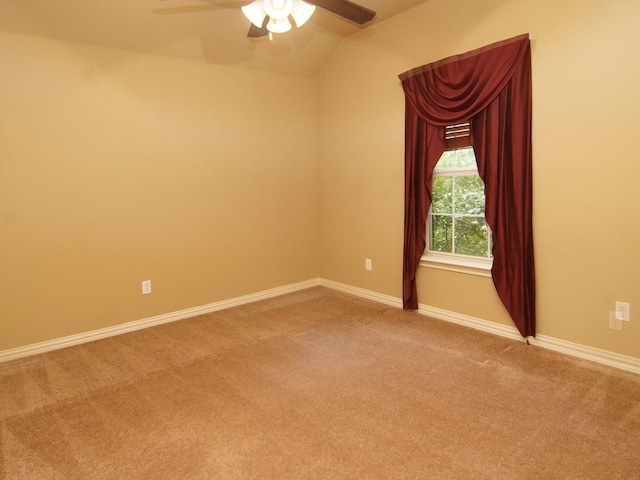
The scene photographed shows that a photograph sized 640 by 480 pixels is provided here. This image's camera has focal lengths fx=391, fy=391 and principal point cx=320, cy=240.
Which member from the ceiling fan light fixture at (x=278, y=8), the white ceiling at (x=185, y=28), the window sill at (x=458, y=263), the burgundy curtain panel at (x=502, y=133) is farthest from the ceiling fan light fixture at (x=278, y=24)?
the window sill at (x=458, y=263)

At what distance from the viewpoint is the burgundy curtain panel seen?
8.98 ft

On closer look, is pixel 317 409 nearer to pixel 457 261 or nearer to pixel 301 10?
pixel 457 261

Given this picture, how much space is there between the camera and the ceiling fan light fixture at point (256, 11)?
2.01 meters

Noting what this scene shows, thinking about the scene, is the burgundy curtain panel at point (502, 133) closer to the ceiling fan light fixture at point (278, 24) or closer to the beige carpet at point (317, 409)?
the beige carpet at point (317, 409)

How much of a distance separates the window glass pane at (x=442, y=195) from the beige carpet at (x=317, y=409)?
3.45ft

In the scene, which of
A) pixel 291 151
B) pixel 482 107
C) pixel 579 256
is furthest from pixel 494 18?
pixel 291 151

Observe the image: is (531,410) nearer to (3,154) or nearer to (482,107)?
(482,107)

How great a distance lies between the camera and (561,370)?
8.06 feet

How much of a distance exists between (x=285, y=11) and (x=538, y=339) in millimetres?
2692

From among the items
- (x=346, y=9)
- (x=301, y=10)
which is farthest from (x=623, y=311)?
(x=301, y=10)

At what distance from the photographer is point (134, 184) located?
3.27m

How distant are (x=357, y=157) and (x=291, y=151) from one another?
76cm

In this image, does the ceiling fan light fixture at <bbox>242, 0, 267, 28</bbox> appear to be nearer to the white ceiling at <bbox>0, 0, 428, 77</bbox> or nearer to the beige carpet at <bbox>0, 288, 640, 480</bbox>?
the white ceiling at <bbox>0, 0, 428, 77</bbox>

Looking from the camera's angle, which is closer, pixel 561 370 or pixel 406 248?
pixel 561 370
